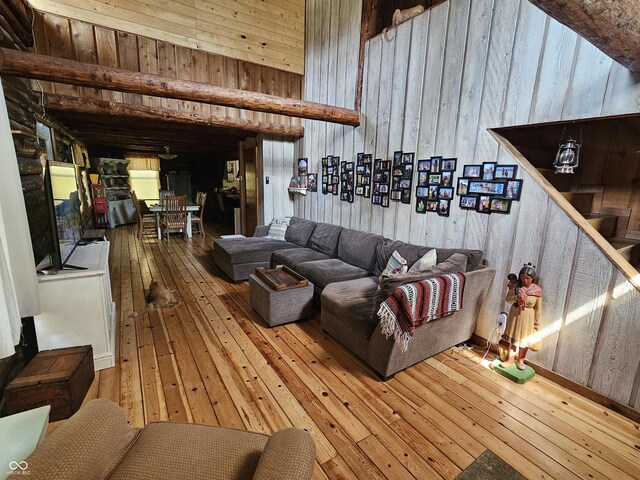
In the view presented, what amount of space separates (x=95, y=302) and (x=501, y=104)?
135 inches

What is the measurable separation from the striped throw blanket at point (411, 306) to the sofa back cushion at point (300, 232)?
257 centimetres

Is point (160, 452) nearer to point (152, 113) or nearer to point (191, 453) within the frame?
point (191, 453)

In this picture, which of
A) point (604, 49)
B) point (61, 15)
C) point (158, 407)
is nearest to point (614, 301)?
point (604, 49)

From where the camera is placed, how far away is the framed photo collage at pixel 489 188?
229 centimetres

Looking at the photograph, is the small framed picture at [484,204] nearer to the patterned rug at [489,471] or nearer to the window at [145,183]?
the patterned rug at [489,471]

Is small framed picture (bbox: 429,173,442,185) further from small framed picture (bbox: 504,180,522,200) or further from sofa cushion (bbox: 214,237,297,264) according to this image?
sofa cushion (bbox: 214,237,297,264)

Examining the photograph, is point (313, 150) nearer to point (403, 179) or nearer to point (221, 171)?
point (403, 179)

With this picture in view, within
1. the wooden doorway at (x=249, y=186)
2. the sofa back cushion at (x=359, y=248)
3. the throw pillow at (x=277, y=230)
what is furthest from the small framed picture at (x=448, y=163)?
the wooden doorway at (x=249, y=186)

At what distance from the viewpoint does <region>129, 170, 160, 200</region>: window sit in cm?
1012

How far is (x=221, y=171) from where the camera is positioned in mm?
10992

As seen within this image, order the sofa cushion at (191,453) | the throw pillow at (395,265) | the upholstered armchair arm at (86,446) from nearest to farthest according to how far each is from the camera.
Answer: the upholstered armchair arm at (86,446)
the sofa cushion at (191,453)
the throw pillow at (395,265)

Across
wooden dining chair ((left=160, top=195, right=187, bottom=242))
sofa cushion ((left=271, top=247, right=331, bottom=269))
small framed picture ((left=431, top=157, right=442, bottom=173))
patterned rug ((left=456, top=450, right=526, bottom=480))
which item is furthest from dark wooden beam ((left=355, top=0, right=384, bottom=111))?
wooden dining chair ((left=160, top=195, right=187, bottom=242))

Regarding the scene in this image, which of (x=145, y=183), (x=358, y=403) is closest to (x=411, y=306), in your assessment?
(x=358, y=403)

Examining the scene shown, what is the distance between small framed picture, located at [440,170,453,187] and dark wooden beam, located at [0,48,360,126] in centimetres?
161
